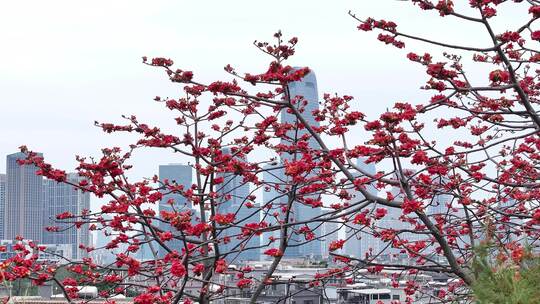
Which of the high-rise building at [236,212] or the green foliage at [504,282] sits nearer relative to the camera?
the green foliage at [504,282]

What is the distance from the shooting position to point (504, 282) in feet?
15.5

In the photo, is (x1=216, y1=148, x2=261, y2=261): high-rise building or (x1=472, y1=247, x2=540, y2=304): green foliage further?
(x1=216, y1=148, x2=261, y2=261): high-rise building

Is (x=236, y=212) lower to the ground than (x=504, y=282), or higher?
higher

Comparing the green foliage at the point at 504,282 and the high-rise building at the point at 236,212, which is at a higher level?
the high-rise building at the point at 236,212

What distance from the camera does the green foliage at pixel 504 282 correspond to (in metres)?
4.56

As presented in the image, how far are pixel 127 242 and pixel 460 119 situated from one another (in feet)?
17.0

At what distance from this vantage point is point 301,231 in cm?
945

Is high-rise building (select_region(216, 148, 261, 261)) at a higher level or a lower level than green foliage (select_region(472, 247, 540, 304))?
higher

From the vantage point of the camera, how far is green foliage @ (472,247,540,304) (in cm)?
456

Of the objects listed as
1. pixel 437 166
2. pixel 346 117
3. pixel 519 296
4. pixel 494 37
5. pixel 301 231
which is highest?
pixel 494 37

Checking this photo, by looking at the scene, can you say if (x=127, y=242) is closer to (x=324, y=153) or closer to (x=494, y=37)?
(x=324, y=153)

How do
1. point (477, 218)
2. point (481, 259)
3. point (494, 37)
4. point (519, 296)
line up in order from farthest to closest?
point (477, 218) < point (494, 37) < point (481, 259) < point (519, 296)

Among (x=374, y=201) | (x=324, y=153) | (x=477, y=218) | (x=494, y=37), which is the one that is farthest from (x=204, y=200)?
(x=494, y=37)

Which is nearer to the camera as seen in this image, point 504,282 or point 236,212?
point 504,282
